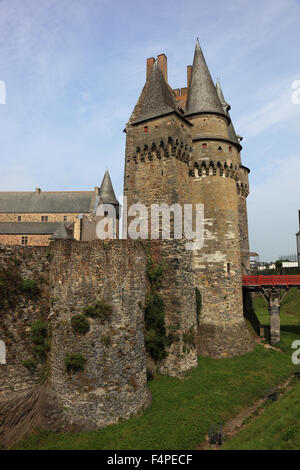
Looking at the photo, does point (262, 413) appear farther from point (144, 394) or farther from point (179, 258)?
point (179, 258)

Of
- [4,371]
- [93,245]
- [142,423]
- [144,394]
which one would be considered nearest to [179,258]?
[93,245]

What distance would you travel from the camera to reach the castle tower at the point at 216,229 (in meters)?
21.1

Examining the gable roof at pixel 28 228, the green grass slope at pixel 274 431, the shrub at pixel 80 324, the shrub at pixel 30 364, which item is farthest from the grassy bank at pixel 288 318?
the gable roof at pixel 28 228

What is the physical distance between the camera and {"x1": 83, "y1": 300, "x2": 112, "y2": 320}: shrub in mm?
13898

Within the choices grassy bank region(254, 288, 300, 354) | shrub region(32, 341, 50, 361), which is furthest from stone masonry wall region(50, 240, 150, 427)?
grassy bank region(254, 288, 300, 354)

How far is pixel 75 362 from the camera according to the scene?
13.6m

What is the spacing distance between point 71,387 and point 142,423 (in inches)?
135

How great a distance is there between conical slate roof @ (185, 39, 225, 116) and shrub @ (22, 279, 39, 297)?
16.8 meters

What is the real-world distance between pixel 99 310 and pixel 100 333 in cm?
103

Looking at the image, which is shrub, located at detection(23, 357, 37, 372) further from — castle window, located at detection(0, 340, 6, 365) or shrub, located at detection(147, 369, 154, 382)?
shrub, located at detection(147, 369, 154, 382)

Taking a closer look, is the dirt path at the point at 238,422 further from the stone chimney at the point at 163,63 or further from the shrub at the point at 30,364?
the stone chimney at the point at 163,63

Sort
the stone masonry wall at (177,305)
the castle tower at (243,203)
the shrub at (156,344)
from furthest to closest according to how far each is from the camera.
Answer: the castle tower at (243,203) → the stone masonry wall at (177,305) → the shrub at (156,344)

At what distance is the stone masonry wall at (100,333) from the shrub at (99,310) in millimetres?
198

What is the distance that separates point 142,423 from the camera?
43.4 ft
